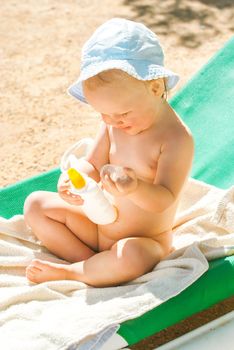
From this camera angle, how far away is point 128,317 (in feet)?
5.41

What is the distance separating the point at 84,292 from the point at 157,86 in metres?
0.55

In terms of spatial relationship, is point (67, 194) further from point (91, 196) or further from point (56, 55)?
point (56, 55)


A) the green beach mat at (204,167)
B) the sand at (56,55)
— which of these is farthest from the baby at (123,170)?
the sand at (56,55)

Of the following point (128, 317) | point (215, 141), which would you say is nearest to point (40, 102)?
point (215, 141)

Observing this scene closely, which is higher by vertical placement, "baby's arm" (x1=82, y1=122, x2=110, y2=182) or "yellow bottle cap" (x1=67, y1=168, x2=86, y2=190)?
"yellow bottle cap" (x1=67, y1=168, x2=86, y2=190)

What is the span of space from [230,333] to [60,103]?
1.96 m

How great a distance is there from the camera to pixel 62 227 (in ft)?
6.55

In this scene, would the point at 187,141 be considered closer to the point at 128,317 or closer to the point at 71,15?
the point at 128,317

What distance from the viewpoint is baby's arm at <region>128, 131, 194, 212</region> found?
5.57 ft

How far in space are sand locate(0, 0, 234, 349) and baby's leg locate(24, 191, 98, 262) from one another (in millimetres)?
935

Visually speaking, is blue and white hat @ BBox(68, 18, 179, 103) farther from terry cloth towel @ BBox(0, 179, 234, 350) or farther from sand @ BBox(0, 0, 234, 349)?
sand @ BBox(0, 0, 234, 349)

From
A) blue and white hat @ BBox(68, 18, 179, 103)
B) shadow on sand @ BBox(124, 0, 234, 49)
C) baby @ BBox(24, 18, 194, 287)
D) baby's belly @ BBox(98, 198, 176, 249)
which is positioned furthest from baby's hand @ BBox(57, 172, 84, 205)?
shadow on sand @ BBox(124, 0, 234, 49)

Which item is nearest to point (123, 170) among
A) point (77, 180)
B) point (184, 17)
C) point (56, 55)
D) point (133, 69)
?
point (77, 180)

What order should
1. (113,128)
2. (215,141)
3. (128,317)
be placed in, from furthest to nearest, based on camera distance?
1. (215,141)
2. (113,128)
3. (128,317)
